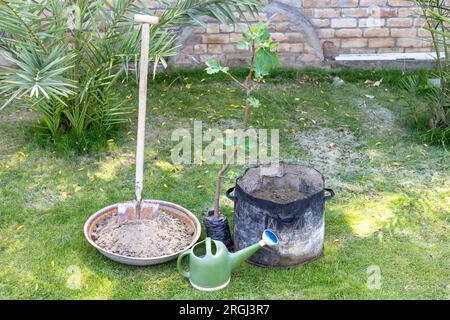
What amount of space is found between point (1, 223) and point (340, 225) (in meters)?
2.24

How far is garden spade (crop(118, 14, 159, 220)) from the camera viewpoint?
3.53m

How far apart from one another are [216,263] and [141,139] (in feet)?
2.84

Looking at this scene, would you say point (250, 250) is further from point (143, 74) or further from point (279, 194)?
point (143, 74)

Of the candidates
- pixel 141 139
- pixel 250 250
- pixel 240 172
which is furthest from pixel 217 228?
pixel 240 172

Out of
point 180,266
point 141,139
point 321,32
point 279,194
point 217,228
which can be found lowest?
point 180,266

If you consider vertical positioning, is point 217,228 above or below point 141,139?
below

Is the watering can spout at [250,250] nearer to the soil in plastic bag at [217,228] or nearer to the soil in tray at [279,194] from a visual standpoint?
the soil in plastic bag at [217,228]

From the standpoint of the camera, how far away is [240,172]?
Result: 4695mm

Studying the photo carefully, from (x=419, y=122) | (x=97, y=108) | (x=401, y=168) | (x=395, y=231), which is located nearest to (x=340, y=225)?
(x=395, y=231)

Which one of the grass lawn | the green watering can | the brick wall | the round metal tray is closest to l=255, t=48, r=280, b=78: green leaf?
the grass lawn

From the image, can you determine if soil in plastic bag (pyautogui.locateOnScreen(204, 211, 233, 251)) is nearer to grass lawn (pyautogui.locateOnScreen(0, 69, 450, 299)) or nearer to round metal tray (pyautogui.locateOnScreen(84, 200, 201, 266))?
round metal tray (pyautogui.locateOnScreen(84, 200, 201, 266))
